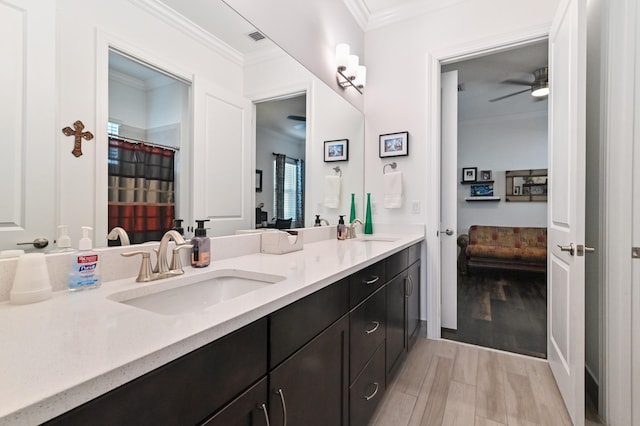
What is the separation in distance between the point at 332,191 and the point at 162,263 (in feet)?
5.04

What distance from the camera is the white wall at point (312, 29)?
1.65 meters

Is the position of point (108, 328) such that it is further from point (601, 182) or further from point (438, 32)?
Answer: point (438, 32)

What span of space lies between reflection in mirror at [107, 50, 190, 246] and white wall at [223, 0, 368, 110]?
0.65m

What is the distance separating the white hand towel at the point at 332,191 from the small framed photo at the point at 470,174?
392 centimetres

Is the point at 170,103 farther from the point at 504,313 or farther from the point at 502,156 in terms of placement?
the point at 502,156

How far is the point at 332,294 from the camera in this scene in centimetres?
103

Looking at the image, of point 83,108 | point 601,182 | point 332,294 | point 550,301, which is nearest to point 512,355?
point 550,301

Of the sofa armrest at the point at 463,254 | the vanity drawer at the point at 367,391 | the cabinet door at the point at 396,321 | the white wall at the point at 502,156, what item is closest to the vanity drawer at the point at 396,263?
the cabinet door at the point at 396,321

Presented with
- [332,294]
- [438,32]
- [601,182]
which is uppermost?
[438,32]

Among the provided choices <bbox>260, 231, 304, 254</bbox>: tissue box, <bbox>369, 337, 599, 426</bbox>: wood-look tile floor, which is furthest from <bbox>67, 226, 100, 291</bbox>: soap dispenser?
<bbox>369, 337, 599, 426</bbox>: wood-look tile floor

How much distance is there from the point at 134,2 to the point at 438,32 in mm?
2250

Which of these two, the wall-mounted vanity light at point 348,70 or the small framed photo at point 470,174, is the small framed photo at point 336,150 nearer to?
the wall-mounted vanity light at point 348,70

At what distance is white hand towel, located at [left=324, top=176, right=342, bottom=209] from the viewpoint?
7.43 feet

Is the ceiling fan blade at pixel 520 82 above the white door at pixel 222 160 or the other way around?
above
